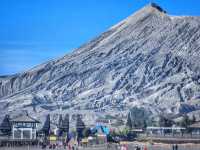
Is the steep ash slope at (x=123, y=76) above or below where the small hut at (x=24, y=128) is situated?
above

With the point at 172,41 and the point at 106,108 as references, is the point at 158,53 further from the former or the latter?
the point at 106,108

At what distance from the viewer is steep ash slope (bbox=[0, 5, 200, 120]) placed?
146 meters

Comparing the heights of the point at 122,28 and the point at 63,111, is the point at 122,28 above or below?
above

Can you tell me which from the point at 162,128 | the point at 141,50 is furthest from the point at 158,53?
the point at 162,128

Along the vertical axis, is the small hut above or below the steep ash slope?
below

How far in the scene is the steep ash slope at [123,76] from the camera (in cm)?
14550

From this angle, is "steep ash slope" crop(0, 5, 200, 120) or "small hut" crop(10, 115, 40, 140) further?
"steep ash slope" crop(0, 5, 200, 120)

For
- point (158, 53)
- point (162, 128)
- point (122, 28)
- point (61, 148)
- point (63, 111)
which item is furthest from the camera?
point (122, 28)

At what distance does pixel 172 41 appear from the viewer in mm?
181250

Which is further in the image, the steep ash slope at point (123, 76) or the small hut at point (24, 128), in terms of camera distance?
the steep ash slope at point (123, 76)

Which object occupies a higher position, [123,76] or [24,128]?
[123,76]

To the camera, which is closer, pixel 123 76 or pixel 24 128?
pixel 24 128

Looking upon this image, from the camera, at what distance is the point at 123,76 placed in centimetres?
16038

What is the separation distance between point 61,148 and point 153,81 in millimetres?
97508
